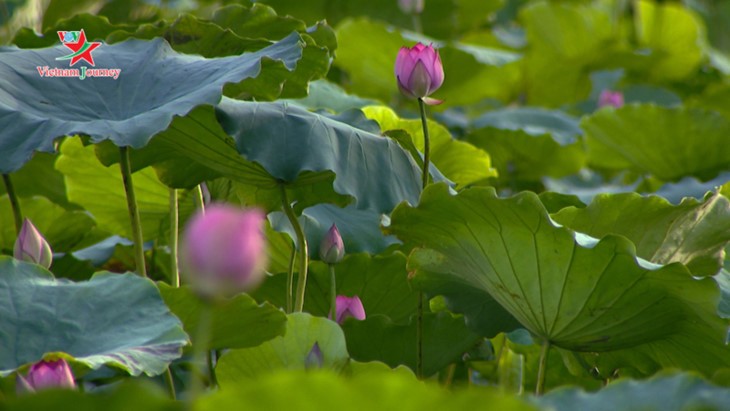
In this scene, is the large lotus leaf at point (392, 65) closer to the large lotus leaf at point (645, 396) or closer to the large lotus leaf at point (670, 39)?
the large lotus leaf at point (670, 39)

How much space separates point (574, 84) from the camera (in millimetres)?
3660

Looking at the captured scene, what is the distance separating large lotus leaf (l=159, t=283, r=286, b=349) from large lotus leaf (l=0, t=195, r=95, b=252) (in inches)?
27.1

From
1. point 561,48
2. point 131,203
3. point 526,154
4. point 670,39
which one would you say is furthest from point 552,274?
point 670,39

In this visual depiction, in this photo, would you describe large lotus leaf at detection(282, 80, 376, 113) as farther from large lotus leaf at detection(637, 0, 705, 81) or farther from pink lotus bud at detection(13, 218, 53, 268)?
large lotus leaf at detection(637, 0, 705, 81)

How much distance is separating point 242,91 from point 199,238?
0.89 m

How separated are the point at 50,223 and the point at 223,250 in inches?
52.7

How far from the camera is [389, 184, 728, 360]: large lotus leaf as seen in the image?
121 centimetres

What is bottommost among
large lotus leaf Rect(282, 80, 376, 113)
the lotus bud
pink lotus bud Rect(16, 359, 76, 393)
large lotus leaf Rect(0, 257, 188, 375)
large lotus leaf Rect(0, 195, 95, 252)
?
large lotus leaf Rect(0, 195, 95, 252)

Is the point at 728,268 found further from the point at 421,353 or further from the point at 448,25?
the point at 448,25

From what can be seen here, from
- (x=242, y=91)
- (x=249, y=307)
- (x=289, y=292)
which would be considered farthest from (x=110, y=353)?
(x=242, y=91)

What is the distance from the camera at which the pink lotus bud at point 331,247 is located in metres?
1.44

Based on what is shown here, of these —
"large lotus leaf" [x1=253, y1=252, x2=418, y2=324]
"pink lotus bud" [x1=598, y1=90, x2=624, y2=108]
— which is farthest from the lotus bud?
"pink lotus bud" [x1=598, y1=90, x2=624, y2=108]

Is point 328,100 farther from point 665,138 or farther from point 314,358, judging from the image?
point 314,358

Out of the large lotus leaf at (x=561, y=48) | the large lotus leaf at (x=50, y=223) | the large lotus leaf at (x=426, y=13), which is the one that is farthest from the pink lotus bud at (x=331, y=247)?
the large lotus leaf at (x=561, y=48)
